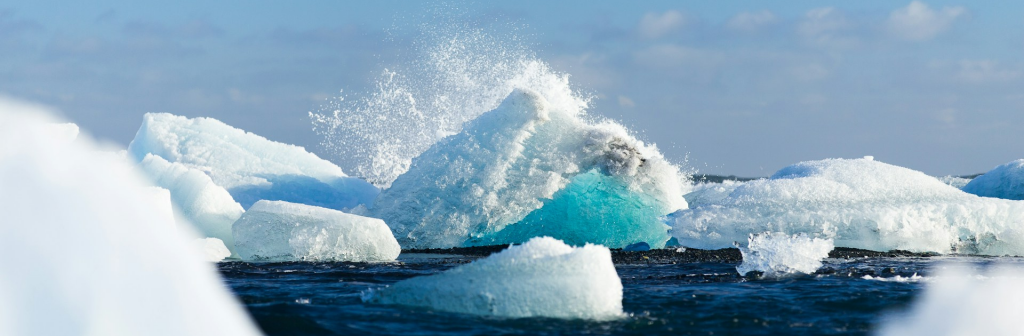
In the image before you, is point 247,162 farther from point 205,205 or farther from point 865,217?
point 865,217

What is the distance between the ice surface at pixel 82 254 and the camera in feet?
19.8

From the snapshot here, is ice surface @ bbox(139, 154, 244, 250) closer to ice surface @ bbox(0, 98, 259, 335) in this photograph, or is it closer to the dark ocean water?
the dark ocean water

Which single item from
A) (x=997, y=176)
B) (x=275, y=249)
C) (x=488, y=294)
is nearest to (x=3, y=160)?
(x=488, y=294)

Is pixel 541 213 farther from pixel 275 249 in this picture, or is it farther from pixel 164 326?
pixel 164 326

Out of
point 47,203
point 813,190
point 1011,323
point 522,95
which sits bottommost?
point 1011,323

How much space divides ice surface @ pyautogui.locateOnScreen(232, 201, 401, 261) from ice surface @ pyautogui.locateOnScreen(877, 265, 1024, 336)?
823 centimetres

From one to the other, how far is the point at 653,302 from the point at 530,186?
7770 mm

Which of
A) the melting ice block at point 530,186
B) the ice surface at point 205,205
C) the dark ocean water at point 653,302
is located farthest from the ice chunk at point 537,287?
the ice surface at point 205,205

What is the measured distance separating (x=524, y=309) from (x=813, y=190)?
966 cm

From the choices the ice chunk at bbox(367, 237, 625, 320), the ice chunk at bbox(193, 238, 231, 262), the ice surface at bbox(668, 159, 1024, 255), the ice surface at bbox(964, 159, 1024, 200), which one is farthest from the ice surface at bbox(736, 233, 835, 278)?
the ice surface at bbox(964, 159, 1024, 200)

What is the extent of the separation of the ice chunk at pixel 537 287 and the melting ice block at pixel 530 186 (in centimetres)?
852

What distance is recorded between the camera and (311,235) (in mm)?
14898

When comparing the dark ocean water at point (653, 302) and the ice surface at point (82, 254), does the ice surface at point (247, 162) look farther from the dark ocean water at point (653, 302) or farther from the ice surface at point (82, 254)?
the ice surface at point (82, 254)

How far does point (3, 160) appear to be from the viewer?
Answer: 643 cm
